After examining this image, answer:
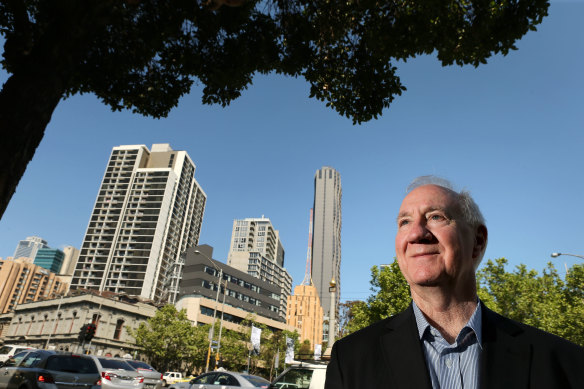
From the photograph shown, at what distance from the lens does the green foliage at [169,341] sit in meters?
49.5

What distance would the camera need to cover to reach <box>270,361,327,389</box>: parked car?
8825 mm

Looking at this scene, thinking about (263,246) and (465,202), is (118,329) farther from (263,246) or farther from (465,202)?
(263,246)

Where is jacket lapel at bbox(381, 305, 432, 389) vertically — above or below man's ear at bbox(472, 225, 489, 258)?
below

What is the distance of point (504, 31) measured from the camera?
19.5ft

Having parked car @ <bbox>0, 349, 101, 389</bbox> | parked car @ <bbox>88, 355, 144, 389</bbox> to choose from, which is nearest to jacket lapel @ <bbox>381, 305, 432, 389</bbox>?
parked car @ <bbox>0, 349, 101, 389</bbox>

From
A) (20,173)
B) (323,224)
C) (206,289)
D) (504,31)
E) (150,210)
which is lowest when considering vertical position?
(20,173)

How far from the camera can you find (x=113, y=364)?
38.5ft

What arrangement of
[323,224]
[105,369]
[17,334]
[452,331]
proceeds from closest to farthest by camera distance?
[452,331] → [105,369] → [17,334] → [323,224]

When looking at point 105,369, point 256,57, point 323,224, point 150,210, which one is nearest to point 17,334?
point 150,210

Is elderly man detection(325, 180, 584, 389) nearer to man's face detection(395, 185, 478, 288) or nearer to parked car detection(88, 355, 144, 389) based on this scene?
man's face detection(395, 185, 478, 288)

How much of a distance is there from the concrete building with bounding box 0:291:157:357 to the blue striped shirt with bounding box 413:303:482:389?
6123 cm

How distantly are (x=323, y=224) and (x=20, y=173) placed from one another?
642 ft

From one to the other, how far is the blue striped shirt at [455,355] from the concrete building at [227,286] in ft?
249

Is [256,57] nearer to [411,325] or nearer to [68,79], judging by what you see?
[68,79]
